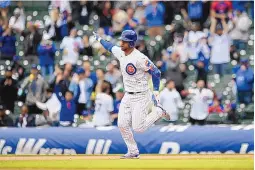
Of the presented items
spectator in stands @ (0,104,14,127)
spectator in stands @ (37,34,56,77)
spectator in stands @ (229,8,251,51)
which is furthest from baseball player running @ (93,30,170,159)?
spectator in stands @ (229,8,251,51)

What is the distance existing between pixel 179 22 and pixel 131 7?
5.22ft

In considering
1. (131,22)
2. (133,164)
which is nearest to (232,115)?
(131,22)

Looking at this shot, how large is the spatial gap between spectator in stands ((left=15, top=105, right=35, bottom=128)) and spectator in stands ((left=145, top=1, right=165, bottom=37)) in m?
5.52

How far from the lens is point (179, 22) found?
2886 centimetres

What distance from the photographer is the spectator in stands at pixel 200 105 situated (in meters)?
24.1

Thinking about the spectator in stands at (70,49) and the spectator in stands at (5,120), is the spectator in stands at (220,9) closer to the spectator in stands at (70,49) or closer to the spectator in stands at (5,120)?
the spectator in stands at (70,49)

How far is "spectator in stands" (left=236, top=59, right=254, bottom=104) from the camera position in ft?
82.9

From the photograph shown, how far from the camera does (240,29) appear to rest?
91.0 feet

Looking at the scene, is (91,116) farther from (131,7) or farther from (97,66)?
(131,7)

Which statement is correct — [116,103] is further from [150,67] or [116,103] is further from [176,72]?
[150,67]

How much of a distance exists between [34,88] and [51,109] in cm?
111

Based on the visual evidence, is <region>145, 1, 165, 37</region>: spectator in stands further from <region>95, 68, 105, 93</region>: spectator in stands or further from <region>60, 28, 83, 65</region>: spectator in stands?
<region>95, 68, 105, 93</region>: spectator in stands

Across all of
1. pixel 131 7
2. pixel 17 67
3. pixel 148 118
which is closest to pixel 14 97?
pixel 17 67

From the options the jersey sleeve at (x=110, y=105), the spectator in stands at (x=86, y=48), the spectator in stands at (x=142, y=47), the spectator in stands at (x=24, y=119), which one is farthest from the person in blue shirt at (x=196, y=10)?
the spectator in stands at (x=24, y=119)
